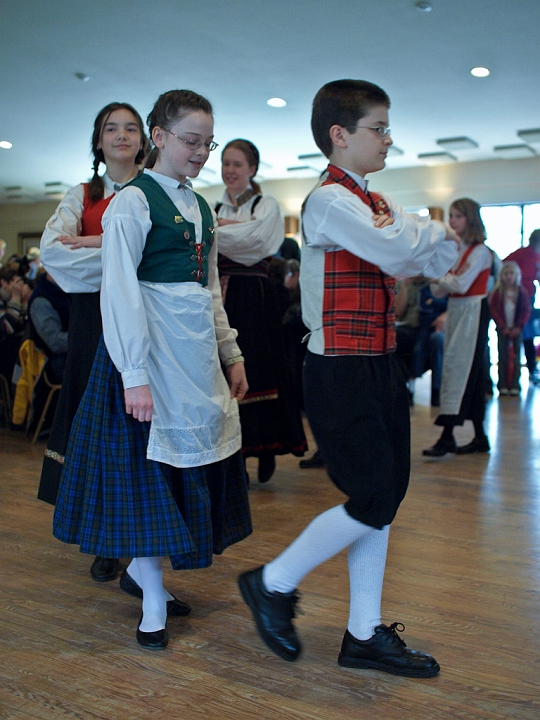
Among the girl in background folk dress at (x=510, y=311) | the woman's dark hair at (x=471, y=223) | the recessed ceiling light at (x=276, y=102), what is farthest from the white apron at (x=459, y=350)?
the recessed ceiling light at (x=276, y=102)

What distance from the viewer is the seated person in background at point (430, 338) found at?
6.15m

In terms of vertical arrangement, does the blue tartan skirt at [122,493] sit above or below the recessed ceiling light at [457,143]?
below

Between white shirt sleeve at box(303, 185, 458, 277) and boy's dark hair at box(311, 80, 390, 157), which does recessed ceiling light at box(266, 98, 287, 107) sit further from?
white shirt sleeve at box(303, 185, 458, 277)

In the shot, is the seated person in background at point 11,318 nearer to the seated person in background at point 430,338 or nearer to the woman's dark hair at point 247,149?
the woman's dark hair at point 247,149

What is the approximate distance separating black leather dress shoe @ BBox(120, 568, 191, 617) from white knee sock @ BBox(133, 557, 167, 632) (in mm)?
128

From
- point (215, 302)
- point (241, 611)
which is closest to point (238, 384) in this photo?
Result: point (215, 302)

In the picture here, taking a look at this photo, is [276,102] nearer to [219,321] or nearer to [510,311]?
Result: [510,311]

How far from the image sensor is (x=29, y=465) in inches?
146

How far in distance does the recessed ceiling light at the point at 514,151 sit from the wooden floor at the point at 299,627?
24.9 ft

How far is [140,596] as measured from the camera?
6.35ft

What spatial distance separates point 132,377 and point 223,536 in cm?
50

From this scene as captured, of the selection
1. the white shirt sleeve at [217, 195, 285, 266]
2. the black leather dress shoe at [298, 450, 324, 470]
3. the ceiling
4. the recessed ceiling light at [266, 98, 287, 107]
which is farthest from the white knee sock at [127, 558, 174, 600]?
the recessed ceiling light at [266, 98, 287, 107]

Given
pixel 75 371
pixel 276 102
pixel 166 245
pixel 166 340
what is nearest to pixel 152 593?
pixel 166 340

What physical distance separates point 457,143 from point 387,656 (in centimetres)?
862
